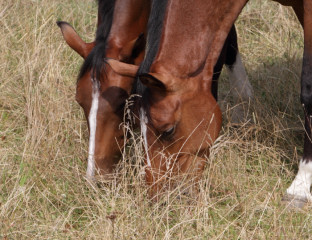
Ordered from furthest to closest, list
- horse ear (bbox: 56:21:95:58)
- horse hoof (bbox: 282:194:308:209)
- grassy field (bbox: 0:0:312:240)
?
horse ear (bbox: 56:21:95:58)
horse hoof (bbox: 282:194:308:209)
grassy field (bbox: 0:0:312:240)

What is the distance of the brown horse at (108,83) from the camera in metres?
3.71

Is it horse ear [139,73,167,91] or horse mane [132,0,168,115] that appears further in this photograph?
horse mane [132,0,168,115]

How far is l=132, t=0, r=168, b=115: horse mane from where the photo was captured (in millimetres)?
3377

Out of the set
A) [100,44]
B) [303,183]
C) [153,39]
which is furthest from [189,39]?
[303,183]

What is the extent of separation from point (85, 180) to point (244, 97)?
1886mm

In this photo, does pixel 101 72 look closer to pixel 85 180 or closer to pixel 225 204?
pixel 85 180

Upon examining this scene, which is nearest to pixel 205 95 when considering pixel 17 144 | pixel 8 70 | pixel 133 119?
pixel 133 119

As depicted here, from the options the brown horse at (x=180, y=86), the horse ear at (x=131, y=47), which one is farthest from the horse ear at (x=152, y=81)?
the horse ear at (x=131, y=47)

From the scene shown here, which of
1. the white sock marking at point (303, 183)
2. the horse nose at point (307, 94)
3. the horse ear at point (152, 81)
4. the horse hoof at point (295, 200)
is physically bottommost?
the horse hoof at point (295, 200)

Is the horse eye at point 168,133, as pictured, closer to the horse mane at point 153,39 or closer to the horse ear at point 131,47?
the horse mane at point 153,39

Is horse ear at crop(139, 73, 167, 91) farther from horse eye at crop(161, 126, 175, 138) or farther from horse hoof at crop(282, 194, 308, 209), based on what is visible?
horse hoof at crop(282, 194, 308, 209)

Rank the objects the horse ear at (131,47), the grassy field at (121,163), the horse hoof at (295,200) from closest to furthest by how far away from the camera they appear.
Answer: the grassy field at (121,163) → the horse hoof at (295,200) → the horse ear at (131,47)

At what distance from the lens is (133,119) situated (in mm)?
3771

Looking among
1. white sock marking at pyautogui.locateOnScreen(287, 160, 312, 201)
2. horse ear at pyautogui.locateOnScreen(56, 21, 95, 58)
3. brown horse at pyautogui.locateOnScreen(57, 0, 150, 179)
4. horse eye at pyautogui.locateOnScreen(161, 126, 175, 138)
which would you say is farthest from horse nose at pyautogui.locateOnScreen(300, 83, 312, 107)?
horse ear at pyautogui.locateOnScreen(56, 21, 95, 58)
